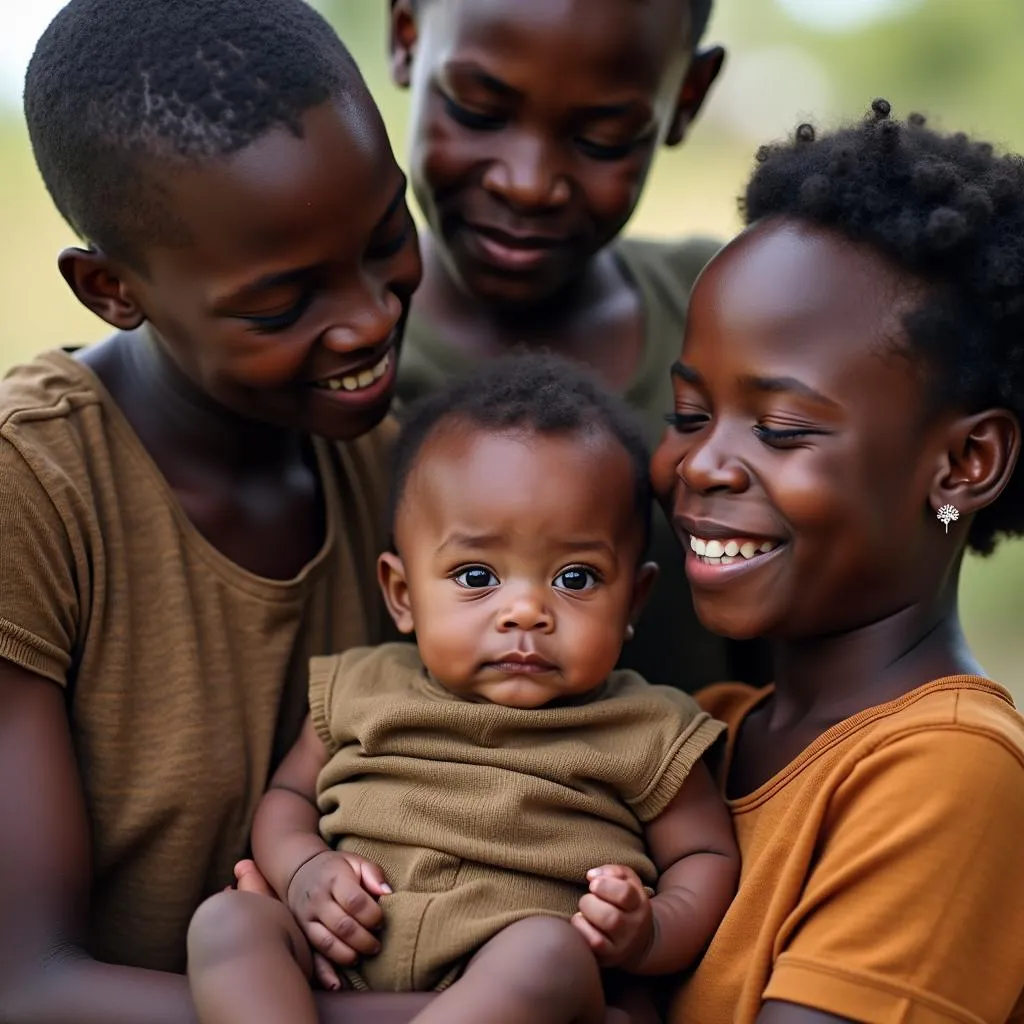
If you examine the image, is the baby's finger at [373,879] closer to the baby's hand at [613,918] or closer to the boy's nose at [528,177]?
the baby's hand at [613,918]

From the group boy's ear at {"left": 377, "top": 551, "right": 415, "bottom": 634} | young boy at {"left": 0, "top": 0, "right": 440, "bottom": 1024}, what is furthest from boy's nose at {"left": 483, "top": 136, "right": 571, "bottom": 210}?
boy's ear at {"left": 377, "top": 551, "right": 415, "bottom": 634}

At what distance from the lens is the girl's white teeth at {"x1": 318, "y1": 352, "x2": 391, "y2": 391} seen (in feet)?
7.34

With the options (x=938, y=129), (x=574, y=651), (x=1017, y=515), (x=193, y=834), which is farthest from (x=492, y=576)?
(x=938, y=129)

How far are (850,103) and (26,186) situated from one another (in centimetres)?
411

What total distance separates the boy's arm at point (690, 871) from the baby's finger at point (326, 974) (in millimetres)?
399

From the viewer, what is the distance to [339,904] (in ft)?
6.64

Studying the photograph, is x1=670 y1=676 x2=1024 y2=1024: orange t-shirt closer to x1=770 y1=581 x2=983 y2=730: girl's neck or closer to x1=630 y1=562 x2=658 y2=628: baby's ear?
x1=770 y1=581 x2=983 y2=730: girl's neck

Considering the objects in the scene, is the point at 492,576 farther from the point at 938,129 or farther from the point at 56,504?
the point at 938,129

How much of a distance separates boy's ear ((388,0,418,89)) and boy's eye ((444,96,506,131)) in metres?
0.29

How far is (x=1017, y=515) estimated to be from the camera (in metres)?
2.24

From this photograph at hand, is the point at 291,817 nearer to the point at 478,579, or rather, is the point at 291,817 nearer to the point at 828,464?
the point at 478,579

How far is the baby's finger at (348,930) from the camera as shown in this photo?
6.56 ft

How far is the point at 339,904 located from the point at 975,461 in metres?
1.04

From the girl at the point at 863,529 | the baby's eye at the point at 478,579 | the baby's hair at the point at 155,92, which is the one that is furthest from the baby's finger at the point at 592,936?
the baby's hair at the point at 155,92
